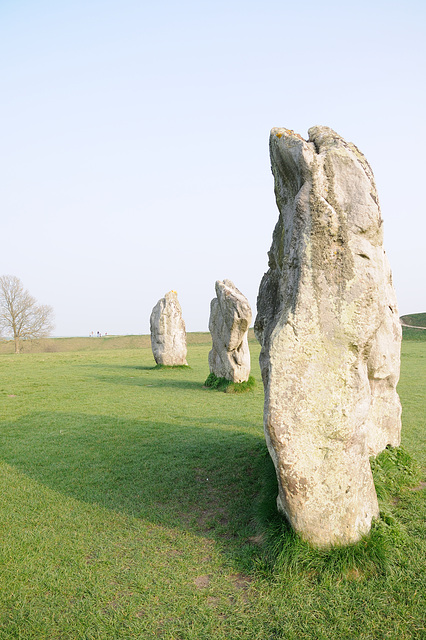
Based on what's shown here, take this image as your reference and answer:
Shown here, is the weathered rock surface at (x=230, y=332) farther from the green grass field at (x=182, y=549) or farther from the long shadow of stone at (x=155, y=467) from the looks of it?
the green grass field at (x=182, y=549)

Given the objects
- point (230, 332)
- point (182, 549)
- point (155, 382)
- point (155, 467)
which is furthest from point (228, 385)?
point (182, 549)

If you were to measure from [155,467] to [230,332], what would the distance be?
7.26 metres

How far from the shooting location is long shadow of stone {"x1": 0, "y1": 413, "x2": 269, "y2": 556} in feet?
17.7

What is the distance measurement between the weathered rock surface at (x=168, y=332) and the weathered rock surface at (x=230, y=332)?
19.1 feet

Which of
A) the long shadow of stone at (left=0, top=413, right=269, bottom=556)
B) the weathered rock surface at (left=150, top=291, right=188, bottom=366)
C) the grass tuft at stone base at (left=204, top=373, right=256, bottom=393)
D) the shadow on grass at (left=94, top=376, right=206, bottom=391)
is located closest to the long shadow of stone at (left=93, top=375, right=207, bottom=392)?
the shadow on grass at (left=94, top=376, right=206, bottom=391)

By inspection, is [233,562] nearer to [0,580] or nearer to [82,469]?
[0,580]

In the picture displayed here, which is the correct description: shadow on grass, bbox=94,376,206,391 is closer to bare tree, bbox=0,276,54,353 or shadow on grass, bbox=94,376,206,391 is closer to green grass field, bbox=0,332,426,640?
green grass field, bbox=0,332,426,640

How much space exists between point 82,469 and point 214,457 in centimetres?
203

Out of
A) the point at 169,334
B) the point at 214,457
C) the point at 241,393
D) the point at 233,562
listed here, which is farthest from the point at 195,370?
the point at 233,562

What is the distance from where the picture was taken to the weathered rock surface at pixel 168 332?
68.0 feet

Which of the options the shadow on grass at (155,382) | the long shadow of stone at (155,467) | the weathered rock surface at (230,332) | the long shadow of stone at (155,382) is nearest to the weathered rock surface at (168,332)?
the long shadow of stone at (155,382)

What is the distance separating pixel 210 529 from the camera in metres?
5.00

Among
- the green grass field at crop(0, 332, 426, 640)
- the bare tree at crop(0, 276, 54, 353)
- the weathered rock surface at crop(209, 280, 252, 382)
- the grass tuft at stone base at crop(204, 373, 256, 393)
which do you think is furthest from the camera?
the bare tree at crop(0, 276, 54, 353)

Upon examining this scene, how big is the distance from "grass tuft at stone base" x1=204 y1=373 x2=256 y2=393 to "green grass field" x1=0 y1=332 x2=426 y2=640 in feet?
15.2
